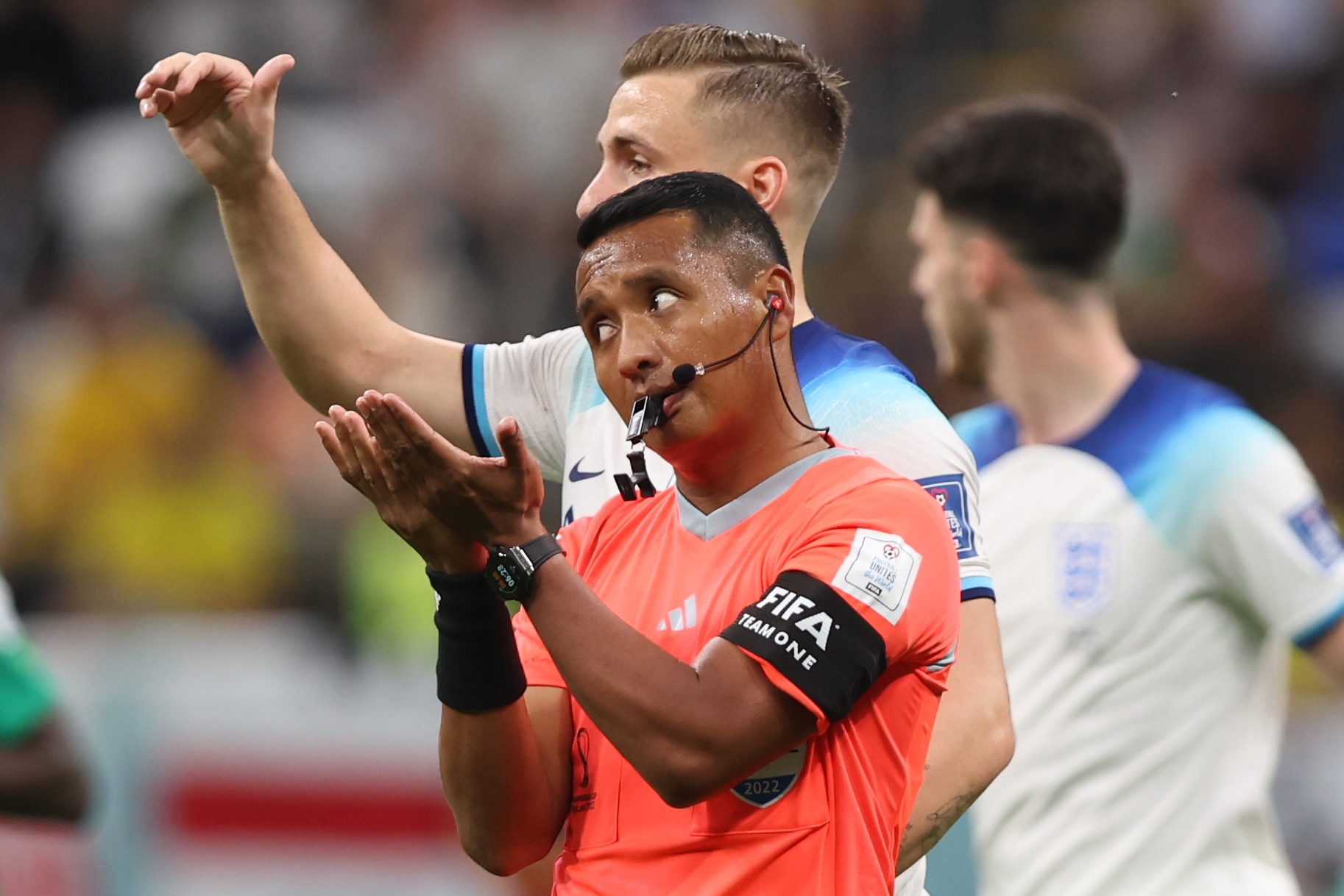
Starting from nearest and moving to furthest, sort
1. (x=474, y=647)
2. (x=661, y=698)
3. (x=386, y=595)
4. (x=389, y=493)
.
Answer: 1. (x=661, y=698)
2. (x=389, y=493)
3. (x=474, y=647)
4. (x=386, y=595)

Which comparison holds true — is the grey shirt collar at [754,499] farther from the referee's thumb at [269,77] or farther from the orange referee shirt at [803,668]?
the referee's thumb at [269,77]

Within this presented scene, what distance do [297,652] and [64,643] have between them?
92 centimetres

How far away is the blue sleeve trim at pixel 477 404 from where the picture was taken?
3.52m

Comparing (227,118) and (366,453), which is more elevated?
(227,118)

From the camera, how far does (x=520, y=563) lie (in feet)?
7.30

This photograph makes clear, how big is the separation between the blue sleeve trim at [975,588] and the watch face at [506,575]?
1086 millimetres

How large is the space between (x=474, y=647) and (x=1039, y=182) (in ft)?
10.2

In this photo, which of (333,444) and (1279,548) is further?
(1279,548)

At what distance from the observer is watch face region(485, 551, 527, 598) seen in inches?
87.5

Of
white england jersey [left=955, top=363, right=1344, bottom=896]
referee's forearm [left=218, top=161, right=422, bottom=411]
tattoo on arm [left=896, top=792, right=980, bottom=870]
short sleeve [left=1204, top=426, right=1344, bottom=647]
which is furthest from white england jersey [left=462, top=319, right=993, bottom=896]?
short sleeve [left=1204, top=426, right=1344, bottom=647]

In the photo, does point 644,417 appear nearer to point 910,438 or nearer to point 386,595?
point 910,438

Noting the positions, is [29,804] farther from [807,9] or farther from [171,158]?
[807,9]

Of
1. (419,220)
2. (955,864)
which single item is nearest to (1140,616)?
(955,864)

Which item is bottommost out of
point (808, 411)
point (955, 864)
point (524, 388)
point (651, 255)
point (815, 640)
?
point (955, 864)
